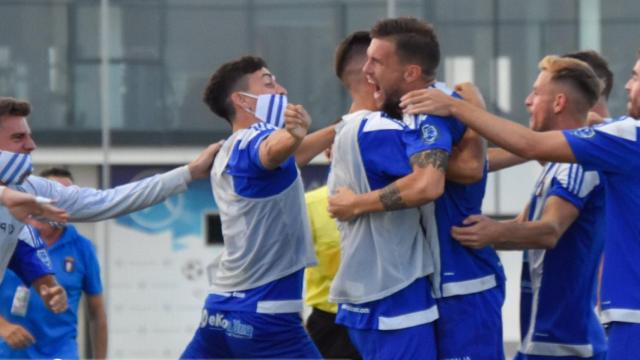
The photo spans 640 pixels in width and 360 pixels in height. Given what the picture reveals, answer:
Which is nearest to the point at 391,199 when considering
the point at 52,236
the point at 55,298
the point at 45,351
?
the point at 55,298

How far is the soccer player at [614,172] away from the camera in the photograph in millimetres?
5730

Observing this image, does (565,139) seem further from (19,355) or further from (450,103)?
(19,355)

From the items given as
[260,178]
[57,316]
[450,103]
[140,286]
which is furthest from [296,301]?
[140,286]

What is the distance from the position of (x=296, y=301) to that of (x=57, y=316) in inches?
91.2

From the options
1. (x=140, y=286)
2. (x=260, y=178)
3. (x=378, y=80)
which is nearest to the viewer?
(x=378, y=80)

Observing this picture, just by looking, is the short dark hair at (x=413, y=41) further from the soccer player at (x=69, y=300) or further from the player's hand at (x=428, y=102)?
the soccer player at (x=69, y=300)

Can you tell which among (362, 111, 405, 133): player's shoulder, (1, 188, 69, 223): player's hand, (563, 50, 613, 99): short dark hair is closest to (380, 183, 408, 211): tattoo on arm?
(362, 111, 405, 133): player's shoulder

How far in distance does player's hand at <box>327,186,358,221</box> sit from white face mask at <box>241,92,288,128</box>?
1.04 meters

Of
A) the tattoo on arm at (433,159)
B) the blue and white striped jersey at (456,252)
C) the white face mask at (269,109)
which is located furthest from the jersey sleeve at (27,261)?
the tattoo on arm at (433,159)

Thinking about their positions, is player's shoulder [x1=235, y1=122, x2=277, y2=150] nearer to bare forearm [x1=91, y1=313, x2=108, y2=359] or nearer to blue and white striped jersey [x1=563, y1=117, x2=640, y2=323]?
blue and white striped jersey [x1=563, y1=117, x2=640, y2=323]

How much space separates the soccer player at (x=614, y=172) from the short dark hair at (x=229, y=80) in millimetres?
1740

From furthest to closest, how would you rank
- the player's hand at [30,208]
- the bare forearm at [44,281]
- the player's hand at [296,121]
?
the bare forearm at [44,281]
the player's hand at [296,121]
the player's hand at [30,208]

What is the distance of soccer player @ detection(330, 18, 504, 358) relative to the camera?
20.3 ft

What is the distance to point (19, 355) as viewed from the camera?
28.9 ft
